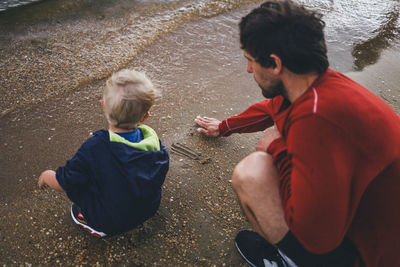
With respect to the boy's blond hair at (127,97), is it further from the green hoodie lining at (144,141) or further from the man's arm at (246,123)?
the man's arm at (246,123)

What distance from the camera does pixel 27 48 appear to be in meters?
3.55

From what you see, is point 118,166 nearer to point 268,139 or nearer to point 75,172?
point 75,172

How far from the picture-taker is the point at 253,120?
7.38 feet

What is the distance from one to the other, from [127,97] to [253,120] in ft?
3.55

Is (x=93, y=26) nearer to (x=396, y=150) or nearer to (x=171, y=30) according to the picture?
(x=171, y=30)

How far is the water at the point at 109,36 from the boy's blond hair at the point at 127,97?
67.3 inches

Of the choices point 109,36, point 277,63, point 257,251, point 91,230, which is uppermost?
point 277,63

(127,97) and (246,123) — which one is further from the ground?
(127,97)

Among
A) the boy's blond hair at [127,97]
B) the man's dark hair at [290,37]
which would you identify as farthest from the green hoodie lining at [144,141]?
the man's dark hair at [290,37]

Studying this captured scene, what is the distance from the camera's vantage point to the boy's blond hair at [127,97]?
1525mm

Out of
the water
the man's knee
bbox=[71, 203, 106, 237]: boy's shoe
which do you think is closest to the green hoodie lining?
the man's knee

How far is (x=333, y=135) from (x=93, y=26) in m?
3.95

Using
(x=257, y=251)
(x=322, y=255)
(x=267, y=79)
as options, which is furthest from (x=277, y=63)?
(x=257, y=251)

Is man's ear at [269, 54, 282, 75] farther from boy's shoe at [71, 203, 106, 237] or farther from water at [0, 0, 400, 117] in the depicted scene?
water at [0, 0, 400, 117]
